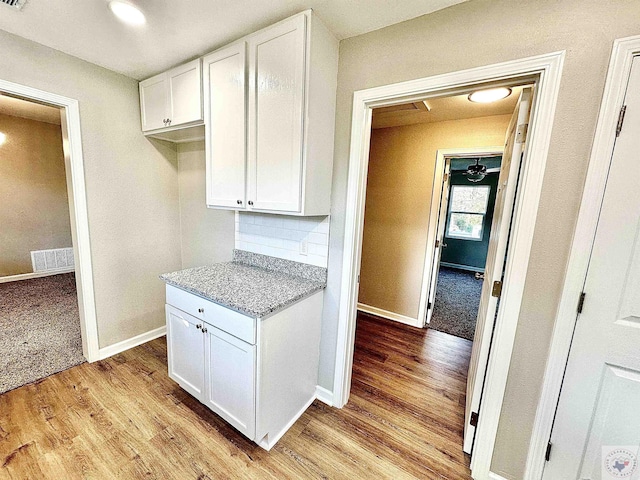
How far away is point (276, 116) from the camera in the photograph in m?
1.49

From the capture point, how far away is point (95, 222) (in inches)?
83.8

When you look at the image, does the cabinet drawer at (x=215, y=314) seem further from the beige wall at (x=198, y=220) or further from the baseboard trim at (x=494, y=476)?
the baseboard trim at (x=494, y=476)

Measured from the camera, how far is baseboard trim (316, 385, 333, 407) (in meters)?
1.86

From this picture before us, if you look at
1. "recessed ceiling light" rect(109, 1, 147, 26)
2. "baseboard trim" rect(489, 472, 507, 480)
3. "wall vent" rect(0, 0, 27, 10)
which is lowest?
"baseboard trim" rect(489, 472, 507, 480)

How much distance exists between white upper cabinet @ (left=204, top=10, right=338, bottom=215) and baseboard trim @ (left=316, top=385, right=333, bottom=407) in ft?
4.29

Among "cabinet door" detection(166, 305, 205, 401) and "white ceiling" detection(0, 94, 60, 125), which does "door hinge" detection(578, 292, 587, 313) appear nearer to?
"cabinet door" detection(166, 305, 205, 401)

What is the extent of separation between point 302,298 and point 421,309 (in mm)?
2017

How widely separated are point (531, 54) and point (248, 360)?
6.43ft

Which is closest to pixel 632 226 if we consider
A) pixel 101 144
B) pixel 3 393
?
pixel 101 144

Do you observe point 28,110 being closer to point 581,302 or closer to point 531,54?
point 531,54

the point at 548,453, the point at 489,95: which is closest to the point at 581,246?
the point at 548,453

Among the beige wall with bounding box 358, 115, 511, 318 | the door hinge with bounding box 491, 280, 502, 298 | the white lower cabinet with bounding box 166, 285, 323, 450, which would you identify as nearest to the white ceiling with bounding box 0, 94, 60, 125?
the white lower cabinet with bounding box 166, 285, 323, 450

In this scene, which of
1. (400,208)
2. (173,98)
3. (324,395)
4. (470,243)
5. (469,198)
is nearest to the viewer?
(324,395)

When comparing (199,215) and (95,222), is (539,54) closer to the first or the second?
(199,215)
